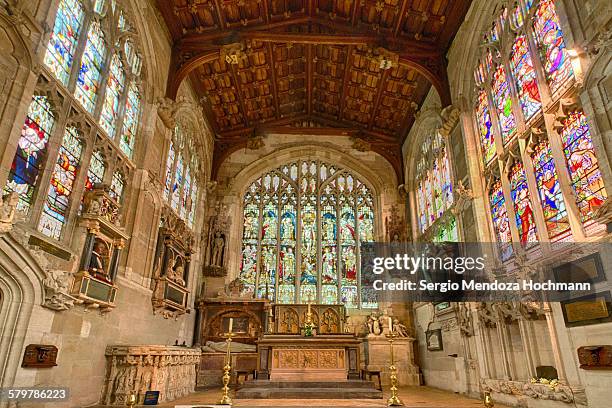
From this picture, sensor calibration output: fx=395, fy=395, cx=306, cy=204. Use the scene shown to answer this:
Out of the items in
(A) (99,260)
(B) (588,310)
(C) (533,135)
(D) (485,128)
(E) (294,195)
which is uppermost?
(E) (294,195)

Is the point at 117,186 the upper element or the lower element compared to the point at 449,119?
lower

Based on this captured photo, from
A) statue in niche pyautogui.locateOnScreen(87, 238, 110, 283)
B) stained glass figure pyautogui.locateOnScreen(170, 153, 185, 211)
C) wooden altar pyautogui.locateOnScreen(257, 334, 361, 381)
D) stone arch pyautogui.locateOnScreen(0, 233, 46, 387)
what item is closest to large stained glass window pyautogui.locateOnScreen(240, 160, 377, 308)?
stained glass figure pyautogui.locateOnScreen(170, 153, 185, 211)

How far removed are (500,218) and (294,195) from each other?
9.39 meters

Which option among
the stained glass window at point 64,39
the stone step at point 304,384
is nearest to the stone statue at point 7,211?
the stained glass window at point 64,39

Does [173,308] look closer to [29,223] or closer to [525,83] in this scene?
[29,223]

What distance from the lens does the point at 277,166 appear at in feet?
57.8

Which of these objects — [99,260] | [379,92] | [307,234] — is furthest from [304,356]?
[379,92]

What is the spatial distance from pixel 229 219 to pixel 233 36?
678 cm

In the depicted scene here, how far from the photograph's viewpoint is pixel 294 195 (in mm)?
17188

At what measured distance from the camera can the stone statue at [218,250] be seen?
48.7ft

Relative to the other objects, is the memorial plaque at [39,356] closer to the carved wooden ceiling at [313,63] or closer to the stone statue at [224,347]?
the stone statue at [224,347]

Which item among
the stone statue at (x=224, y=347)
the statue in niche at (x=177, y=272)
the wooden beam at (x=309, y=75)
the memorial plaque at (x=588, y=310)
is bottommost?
the stone statue at (x=224, y=347)

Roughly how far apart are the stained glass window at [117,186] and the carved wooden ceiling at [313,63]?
3.75 metres

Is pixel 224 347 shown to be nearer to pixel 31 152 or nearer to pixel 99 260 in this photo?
pixel 99 260
